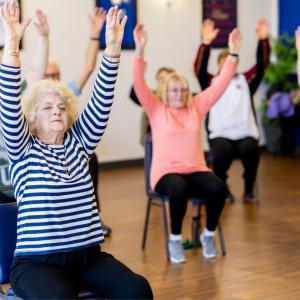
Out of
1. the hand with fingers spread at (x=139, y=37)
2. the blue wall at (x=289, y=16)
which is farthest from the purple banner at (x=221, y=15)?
the hand with fingers spread at (x=139, y=37)

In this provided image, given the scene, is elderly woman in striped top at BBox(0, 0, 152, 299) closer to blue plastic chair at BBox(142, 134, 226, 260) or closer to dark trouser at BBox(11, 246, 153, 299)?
dark trouser at BBox(11, 246, 153, 299)

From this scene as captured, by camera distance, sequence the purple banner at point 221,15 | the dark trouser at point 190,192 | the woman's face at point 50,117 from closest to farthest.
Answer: the woman's face at point 50,117, the dark trouser at point 190,192, the purple banner at point 221,15

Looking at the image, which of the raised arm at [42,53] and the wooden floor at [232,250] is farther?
the raised arm at [42,53]

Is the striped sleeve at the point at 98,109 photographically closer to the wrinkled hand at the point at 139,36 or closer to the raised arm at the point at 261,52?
Result: the wrinkled hand at the point at 139,36

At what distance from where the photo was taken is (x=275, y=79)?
31.2 ft

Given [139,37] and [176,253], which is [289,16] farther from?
[176,253]

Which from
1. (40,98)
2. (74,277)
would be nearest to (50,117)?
(40,98)

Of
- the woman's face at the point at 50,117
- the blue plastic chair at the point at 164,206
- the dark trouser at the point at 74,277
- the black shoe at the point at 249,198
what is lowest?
the black shoe at the point at 249,198

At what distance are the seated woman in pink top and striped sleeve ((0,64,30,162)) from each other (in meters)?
1.86

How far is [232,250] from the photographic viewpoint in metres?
4.79

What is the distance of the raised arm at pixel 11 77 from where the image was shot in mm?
2576

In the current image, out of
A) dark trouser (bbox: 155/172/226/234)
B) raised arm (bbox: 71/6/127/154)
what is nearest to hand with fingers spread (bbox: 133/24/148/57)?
dark trouser (bbox: 155/172/226/234)

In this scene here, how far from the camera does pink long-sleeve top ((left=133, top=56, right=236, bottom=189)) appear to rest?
4.64 metres

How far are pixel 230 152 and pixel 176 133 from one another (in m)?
1.68
